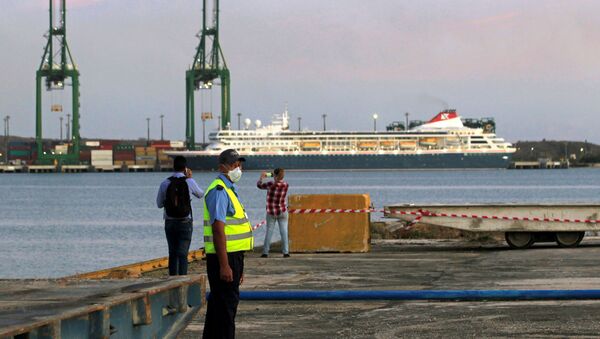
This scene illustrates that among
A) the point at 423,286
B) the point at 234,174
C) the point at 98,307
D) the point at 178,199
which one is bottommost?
the point at 423,286

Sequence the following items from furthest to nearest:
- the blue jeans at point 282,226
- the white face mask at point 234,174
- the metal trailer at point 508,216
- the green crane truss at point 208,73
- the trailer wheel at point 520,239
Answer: the green crane truss at point 208,73, the trailer wheel at point 520,239, the metal trailer at point 508,216, the blue jeans at point 282,226, the white face mask at point 234,174

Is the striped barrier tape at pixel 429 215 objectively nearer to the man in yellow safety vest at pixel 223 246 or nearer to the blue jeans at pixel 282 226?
the blue jeans at pixel 282 226

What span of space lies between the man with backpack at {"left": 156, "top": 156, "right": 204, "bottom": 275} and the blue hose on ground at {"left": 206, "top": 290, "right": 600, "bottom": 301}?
56.4 inches

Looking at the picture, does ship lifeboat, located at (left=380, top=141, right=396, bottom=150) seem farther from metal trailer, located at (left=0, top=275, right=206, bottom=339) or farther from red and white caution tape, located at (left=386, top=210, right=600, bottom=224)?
metal trailer, located at (left=0, top=275, right=206, bottom=339)

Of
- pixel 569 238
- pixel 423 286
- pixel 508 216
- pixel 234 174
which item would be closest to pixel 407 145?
pixel 569 238

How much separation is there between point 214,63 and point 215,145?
82.1 ft

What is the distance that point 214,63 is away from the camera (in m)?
150

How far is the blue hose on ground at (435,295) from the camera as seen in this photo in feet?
39.0

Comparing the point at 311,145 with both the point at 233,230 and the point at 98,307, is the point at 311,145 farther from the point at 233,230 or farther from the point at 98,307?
the point at 98,307

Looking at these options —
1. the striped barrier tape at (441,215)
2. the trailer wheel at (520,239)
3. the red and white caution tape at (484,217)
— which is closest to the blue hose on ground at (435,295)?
the striped barrier tape at (441,215)

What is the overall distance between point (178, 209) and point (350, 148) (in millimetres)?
158647

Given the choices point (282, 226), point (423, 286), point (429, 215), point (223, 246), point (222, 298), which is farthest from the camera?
point (429, 215)

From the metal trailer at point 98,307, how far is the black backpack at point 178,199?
497cm

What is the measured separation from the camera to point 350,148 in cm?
17162
